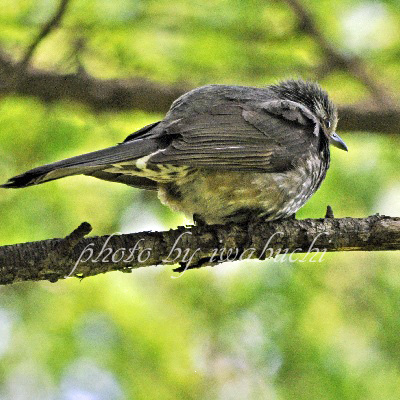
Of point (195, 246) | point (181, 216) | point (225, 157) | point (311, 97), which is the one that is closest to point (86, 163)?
point (195, 246)

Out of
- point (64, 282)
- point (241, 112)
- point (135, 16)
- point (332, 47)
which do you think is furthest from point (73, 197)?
point (332, 47)

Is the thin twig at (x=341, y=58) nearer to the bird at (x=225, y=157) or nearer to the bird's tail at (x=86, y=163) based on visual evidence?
the bird at (x=225, y=157)

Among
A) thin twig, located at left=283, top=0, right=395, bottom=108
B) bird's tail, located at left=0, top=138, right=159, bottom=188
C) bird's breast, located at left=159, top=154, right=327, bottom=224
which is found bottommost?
bird's tail, located at left=0, top=138, right=159, bottom=188

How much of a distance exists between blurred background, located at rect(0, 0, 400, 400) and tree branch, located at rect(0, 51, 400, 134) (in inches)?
0.5

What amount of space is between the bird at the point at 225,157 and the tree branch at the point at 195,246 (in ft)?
0.78

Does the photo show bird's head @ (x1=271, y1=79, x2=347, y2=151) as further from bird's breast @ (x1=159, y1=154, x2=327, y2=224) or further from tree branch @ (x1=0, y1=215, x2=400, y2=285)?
tree branch @ (x1=0, y1=215, x2=400, y2=285)

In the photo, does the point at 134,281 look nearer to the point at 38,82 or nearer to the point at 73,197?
the point at 73,197

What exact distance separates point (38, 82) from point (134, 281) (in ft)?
6.40

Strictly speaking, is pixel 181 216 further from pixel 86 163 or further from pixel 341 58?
pixel 86 163

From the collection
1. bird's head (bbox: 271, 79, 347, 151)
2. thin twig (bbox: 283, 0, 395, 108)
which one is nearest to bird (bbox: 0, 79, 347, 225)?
bird's head (bbox: 271, 79, 347, 151)

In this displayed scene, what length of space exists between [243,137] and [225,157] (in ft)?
0.94

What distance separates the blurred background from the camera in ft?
18.4

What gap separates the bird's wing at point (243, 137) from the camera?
4078 mm

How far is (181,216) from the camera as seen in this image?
6215mm
